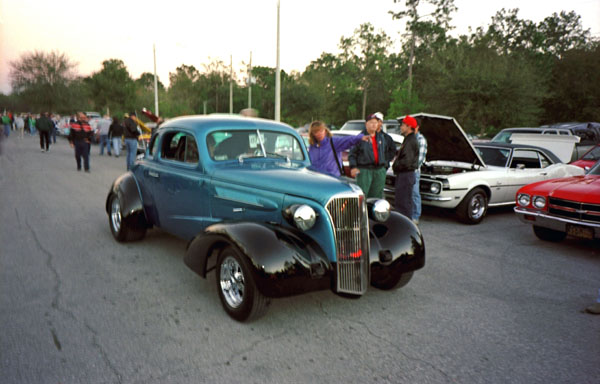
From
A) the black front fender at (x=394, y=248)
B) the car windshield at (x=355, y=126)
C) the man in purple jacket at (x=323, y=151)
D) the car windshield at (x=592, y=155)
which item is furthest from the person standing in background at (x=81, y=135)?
the car windshield at (x=592, y=155)

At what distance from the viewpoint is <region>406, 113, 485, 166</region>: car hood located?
24.7ft

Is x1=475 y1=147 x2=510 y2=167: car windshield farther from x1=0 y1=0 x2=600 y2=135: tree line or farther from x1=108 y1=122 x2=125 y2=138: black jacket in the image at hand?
x1=0 y1=0 x2=600 y2=135: tree line

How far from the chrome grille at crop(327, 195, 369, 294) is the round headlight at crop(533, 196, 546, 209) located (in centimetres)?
399

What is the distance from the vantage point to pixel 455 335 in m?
3.45

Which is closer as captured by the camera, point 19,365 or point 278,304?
point 19,365

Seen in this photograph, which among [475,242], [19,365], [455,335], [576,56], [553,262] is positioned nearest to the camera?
[19,365]

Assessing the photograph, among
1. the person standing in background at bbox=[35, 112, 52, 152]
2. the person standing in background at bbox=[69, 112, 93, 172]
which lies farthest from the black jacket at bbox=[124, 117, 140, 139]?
the person standing in background at bbox=[35, 112, 52, 152]

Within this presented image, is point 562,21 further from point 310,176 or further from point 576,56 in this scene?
point 310,176

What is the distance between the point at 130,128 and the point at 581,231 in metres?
12.6

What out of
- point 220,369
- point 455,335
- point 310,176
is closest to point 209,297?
point 220,369

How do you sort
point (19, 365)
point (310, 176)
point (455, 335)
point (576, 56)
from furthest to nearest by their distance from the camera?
1. point (576, 56)
2. point (310, 176)
3. point (455, 335)
4. point (19, 365)

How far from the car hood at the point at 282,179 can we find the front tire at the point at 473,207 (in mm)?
4327

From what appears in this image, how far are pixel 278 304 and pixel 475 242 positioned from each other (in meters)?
3.97

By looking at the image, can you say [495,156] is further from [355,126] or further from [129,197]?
[355,126]
